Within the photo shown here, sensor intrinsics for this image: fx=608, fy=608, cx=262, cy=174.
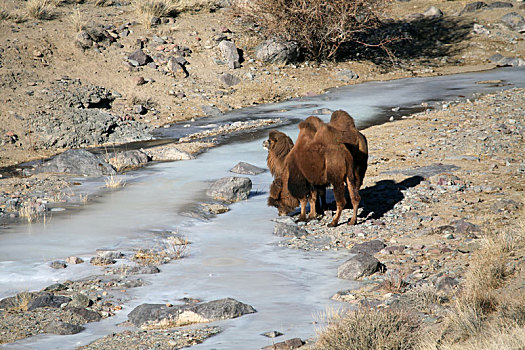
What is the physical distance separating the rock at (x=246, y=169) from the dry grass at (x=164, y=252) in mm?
4447

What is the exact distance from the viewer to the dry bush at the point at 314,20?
24109 millimetres

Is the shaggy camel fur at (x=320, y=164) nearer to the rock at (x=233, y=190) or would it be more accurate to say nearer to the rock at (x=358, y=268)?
the rock at (x=358, y=268)

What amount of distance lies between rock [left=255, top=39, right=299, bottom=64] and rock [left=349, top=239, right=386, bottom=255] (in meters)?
17.1

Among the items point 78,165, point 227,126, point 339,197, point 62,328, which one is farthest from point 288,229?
point 227,126

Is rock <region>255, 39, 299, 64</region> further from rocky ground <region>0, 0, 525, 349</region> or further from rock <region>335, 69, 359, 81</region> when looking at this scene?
rock <region>335, 69, 359, 81</region>

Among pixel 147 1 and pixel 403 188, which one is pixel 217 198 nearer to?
pixel 403 188

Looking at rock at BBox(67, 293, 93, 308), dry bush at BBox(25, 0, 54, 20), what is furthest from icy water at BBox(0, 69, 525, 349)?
dry bush at BBox(25, 0, 54, 20)

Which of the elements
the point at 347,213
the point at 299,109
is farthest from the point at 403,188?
the point at 299,109

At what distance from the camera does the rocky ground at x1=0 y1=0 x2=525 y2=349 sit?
23.2 ft

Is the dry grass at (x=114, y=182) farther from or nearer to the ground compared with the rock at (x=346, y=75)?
nearer to the ground

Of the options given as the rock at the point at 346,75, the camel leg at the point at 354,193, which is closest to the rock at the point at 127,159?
the camel leg at the point at 354,193

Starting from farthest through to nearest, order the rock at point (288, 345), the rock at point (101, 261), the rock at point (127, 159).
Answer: the rock at point (127, 159)
the rock at point (101, 261)
the rock at point (288, 345)

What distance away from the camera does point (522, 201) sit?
900 centimetres

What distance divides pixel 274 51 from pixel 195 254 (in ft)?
55.4
